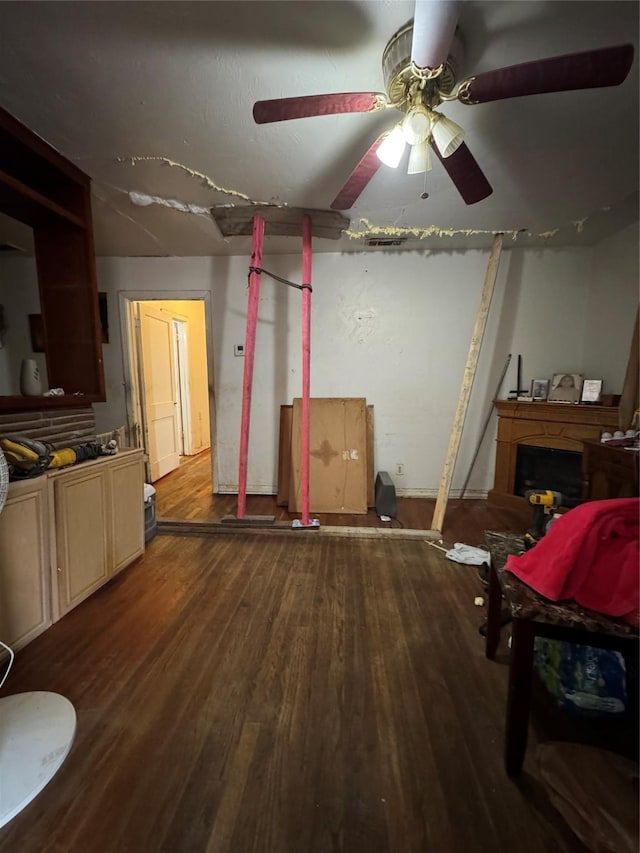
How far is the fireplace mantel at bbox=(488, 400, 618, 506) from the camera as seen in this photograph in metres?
2.88

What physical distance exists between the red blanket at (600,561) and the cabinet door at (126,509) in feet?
7.53

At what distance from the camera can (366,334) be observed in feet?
11.5

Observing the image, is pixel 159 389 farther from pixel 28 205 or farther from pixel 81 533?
pixel 81 533

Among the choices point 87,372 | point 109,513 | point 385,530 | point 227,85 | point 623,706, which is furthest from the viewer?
point 385,530

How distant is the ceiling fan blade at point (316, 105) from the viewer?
124 cm

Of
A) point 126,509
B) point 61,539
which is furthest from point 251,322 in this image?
point 61,539

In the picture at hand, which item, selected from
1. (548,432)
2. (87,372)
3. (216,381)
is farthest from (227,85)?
(548,432)

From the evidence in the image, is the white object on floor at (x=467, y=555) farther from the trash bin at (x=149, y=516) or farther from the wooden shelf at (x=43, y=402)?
the wooden shelf at (x=43, y=402)

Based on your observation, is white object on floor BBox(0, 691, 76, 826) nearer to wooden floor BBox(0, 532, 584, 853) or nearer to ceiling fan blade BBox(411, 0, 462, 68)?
wooden floor BBox(0, 532, 584, 853)

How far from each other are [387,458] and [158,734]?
2.90m

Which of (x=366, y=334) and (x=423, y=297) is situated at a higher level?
(x=423, y=297)

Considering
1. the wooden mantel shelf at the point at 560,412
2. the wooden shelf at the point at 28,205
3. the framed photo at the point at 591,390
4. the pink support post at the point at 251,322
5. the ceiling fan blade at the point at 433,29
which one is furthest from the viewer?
the framed photo at the point at 591,390

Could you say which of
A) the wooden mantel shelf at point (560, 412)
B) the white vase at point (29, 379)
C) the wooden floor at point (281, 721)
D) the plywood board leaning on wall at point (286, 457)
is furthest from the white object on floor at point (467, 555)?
the white vase at point (29, 379)

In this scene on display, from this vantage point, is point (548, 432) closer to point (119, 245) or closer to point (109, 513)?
point (109, 513)
